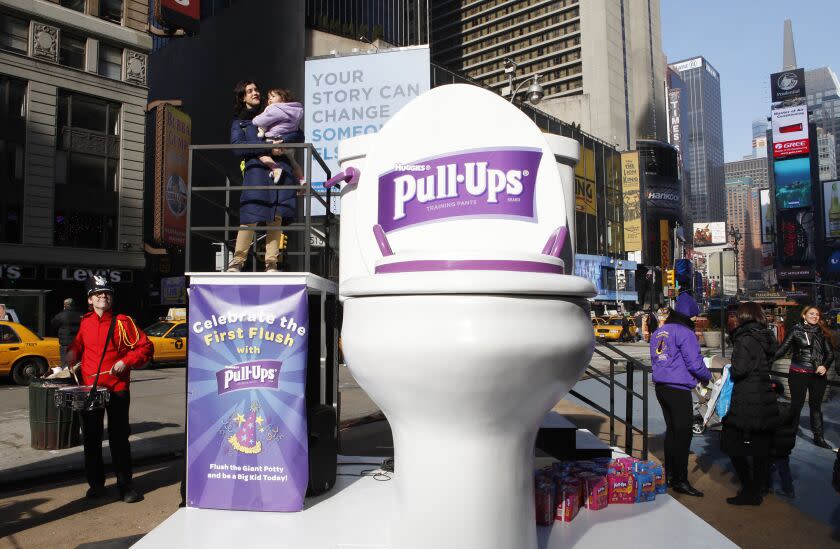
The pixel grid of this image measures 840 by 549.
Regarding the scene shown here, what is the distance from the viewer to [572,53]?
79562mm

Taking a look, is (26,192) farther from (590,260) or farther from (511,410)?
(590,260)

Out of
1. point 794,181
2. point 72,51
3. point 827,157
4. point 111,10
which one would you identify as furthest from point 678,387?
point 827,157

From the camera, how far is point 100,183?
77.8 feet

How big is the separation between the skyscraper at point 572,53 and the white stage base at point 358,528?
66845 mm

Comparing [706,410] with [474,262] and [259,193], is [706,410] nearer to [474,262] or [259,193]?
[259,193]

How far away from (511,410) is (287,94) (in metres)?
2.87

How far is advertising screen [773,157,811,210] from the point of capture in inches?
3201

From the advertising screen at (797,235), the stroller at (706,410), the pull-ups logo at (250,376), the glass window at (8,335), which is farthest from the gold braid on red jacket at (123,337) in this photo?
the advertising screen at (797,235)

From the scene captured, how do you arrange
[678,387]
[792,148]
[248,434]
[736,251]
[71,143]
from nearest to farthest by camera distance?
[248,434]
[678,387]
[736,251]
[71,143]
[792,148]

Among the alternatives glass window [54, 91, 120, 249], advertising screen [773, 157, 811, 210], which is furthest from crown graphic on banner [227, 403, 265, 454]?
advertising screen [773, 157, 811, 210]

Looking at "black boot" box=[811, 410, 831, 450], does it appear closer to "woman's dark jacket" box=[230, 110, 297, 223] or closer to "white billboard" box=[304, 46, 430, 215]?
"woman's dark jacket" box=[230, 110, 297, 223]

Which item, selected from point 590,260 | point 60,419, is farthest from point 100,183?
point 590,260

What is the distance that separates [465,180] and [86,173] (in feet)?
83.9

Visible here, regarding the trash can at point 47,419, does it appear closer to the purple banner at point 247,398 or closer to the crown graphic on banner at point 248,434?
the purple banner at point 247,398
